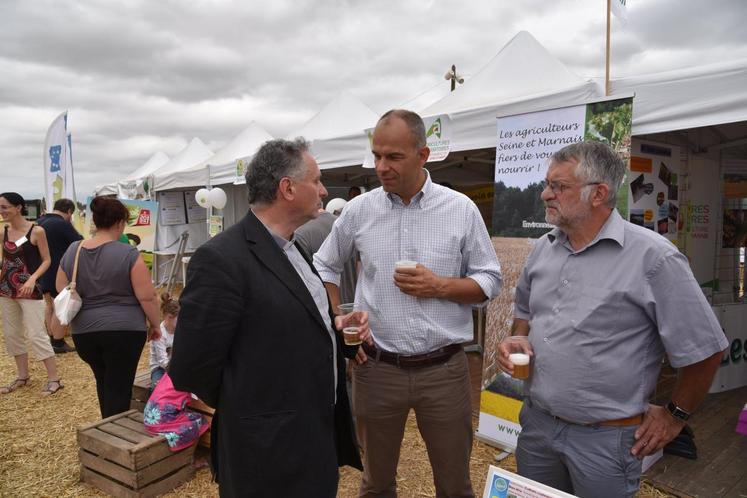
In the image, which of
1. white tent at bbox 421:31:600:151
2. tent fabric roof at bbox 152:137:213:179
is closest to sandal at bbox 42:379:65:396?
white tent at bbox 421:31:600:151

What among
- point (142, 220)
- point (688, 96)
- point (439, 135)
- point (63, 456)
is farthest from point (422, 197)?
point (142, 220)

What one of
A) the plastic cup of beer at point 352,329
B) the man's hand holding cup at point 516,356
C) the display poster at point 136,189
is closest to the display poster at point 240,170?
the display poster at point 136,189

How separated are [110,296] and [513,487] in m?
2.76

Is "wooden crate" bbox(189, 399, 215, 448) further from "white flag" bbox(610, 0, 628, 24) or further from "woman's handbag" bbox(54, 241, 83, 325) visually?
"white flag" bbox(610, 0, 628, 24)

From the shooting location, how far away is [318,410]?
1.60 metres

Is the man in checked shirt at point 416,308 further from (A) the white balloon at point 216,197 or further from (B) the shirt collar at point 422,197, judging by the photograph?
(A) the white balloon at point 216,197

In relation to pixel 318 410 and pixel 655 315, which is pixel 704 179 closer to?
pixel 655 315

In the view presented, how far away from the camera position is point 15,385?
5.25 meters

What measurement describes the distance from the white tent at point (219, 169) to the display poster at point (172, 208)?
0.63m

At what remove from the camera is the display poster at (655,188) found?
343 centimetres

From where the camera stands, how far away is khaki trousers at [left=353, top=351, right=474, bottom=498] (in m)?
2.04

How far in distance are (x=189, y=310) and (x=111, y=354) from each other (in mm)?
2181

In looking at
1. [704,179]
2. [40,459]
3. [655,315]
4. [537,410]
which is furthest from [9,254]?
[704,179]

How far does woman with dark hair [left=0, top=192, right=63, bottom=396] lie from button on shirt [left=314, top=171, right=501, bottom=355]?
4.21m
